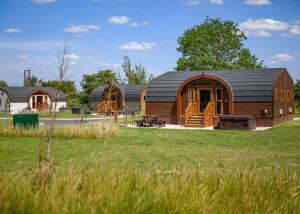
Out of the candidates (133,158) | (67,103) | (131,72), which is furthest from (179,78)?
(131,72)

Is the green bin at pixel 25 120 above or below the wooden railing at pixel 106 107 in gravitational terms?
below

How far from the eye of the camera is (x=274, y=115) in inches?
1066

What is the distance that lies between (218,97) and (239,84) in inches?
66.3

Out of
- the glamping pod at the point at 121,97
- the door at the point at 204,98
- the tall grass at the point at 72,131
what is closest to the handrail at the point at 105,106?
the glamping pod at the point at 121,97

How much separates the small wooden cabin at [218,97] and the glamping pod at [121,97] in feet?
54.5

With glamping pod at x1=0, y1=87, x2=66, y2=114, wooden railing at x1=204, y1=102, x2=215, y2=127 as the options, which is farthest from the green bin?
glamping pod at x1=0, y1=87, x2=66, y2=114

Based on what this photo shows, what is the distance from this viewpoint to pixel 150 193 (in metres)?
5.50

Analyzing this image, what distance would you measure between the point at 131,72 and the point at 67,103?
13.8 metres

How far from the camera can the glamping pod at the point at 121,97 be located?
1903 inches

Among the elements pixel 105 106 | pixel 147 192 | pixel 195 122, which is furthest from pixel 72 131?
pixel 105 106

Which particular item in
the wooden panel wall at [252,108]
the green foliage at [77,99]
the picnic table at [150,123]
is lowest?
the picnic table at [150,123]

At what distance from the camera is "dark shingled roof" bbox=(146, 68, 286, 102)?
2731 centimetres

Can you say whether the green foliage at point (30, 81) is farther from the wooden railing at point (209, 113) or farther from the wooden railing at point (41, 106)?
the wooden railing at point (209, 113)

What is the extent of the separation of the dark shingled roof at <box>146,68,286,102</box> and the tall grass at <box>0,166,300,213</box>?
69.9 feet
